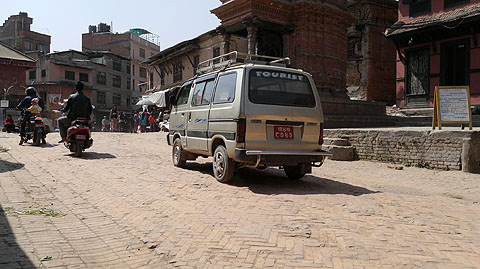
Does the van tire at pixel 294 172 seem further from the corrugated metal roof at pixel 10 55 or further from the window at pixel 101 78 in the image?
the window at pixel 101 78

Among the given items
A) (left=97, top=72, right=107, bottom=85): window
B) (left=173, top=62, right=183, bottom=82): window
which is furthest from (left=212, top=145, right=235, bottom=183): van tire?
(left=97, top=72, right=107, bottom=85): window

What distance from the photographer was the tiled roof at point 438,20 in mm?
15440

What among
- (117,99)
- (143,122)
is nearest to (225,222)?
Result: (143,122)

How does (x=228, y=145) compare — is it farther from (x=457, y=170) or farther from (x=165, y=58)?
(x=165, y=58)

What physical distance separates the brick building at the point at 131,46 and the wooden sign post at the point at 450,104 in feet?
157

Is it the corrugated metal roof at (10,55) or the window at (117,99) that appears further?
the window at (117,99)

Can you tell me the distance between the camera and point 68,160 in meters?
8.27

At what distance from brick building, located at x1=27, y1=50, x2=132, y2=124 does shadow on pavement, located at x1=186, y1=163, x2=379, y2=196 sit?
36234 mm

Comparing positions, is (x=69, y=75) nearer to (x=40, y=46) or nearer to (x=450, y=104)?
(x=40, y=46)

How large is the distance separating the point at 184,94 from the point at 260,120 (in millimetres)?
2957

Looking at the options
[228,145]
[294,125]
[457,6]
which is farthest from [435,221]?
[457,6]

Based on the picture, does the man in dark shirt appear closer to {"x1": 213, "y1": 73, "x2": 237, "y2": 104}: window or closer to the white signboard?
{"x1": 213, "y1": 73, "x2": 237, "y2": 104}: window

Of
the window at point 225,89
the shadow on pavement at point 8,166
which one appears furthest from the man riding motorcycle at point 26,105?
the window at point 225,89

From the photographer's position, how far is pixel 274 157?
5.58 meters
